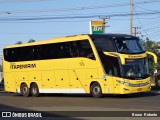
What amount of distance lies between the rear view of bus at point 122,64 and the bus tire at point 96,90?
54 cm

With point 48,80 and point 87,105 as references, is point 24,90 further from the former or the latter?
point 87,105

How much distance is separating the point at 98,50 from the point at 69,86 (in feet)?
11.9

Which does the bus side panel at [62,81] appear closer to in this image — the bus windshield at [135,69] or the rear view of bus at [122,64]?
the rear view of bus at [122,64]

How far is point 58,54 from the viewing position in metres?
29.5

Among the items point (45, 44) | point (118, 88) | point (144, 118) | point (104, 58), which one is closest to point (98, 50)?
point (104, 58)

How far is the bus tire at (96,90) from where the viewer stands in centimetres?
2711

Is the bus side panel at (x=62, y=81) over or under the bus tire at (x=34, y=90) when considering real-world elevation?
over

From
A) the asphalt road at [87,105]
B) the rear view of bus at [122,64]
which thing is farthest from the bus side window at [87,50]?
the asphalt road at [87,105]

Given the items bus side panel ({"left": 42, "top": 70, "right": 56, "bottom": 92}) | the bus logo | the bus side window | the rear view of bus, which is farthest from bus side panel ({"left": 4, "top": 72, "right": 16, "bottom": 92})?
the rear view of bus

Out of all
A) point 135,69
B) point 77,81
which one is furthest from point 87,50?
point 135,69

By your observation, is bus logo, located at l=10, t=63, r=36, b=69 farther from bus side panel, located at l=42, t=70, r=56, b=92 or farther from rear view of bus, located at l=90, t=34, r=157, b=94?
rear view of bus, located at l=90, t=34, r=157, b=94

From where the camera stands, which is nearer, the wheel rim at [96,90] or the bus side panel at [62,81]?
the wheel rim at [96,90]

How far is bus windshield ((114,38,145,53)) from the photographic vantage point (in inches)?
1045

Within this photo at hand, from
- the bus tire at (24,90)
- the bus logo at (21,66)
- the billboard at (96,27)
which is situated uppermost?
the billboard at (96,27)
